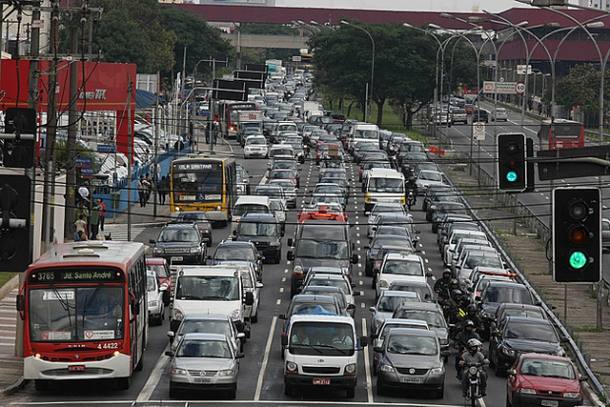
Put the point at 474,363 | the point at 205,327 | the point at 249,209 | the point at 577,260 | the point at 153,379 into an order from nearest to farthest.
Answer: the point at 577,260 < the point at 474,363 < the point at 205,327 < the point at 153,379 < the point at 249,209

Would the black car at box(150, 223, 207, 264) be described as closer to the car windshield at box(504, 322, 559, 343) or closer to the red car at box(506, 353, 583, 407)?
the car windshield at box(504, 322, 559, 343)

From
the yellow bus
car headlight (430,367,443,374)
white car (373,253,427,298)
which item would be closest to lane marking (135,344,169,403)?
car headlight (430,367,443,374)

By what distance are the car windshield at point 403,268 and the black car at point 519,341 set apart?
30.9 feet

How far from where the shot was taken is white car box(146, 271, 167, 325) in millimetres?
41688

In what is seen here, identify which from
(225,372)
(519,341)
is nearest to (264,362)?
(225,372)

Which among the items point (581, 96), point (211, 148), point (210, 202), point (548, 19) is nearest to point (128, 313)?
point (210, 202)

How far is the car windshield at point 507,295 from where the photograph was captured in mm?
42672

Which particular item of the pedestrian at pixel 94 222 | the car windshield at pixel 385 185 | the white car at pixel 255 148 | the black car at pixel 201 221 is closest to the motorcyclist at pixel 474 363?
the pedestrian at pixel 94 222

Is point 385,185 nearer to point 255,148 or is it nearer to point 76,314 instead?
point 255,148

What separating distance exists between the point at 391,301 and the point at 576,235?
74.0 feet

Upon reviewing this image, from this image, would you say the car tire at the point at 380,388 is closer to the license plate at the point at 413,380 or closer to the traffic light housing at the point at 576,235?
the license plate at the point at 413,380

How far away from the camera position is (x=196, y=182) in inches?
2514

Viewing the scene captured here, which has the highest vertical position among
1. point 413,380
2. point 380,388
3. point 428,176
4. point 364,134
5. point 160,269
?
point 364,134

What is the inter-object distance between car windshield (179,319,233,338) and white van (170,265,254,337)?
3.72 metres
